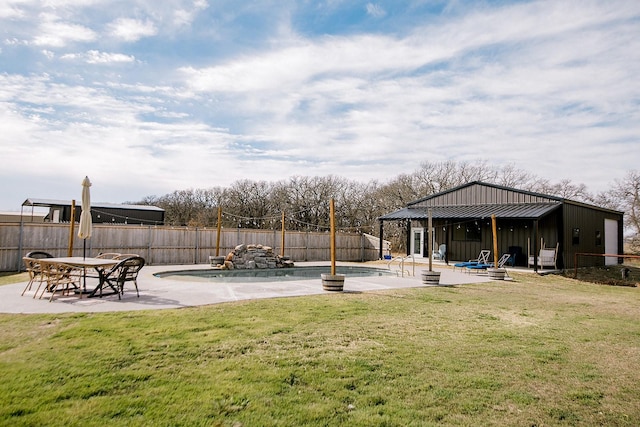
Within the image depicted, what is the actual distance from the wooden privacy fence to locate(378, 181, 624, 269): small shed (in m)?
3.88

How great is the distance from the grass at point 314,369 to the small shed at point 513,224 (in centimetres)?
1231

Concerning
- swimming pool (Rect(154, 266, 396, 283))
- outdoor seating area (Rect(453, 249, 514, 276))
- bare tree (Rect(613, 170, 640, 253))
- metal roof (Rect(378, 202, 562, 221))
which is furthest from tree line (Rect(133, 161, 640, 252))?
swimming pool (Rect(154, 266, 396, 283))

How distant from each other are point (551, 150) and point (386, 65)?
15.2 metres

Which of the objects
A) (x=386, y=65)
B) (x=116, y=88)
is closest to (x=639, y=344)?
(x=386, y=65)

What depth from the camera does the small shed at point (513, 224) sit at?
18031mm

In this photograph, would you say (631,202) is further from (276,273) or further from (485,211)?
(276,273)

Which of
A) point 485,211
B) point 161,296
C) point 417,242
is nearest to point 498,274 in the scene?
point 485,211

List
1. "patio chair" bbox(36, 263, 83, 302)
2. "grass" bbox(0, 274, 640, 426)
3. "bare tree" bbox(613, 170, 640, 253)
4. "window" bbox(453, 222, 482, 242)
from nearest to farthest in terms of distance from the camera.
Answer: "grass" bbox(0, 274, 640, 426)
"patio chair" bbox(36, 263, 83, 302)
"window" bbox(453, 222, 482, 242)
"bare tree" bbox(613, 170, 640, 253)

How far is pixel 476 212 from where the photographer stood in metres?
19.7

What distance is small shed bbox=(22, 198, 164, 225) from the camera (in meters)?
29.5

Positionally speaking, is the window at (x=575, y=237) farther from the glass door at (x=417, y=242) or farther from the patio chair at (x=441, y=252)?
the glass door at (x=417, y=242)

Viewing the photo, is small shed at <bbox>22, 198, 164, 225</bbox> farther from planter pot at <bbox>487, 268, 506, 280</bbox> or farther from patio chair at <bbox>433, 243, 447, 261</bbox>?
planter pot at <bbox>487, 268, 506, 280</bbox>

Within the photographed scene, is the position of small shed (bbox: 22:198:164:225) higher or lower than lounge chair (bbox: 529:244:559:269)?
higher

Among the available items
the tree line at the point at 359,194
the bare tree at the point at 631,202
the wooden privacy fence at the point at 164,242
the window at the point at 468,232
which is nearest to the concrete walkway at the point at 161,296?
the wooden privacy fence at the point at 164,242
